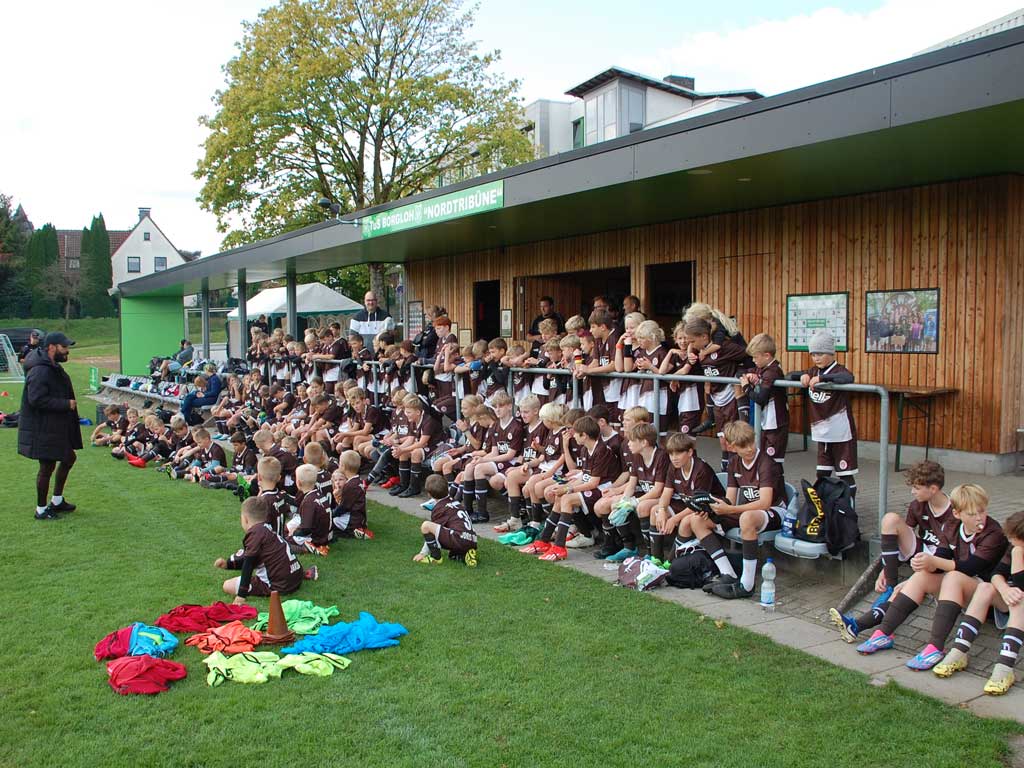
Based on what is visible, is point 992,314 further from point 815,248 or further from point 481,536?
point 481,536

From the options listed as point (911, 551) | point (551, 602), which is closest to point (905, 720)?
point (911, 551)

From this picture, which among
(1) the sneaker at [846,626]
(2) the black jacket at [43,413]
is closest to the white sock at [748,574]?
(1) the sneaker at [846,626]

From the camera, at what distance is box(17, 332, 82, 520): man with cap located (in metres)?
8.93

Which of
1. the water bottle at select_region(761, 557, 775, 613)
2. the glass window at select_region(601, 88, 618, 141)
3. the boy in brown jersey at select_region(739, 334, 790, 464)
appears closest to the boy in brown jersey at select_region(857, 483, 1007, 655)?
the water bottle at select_region(761, 557, 775, 613)

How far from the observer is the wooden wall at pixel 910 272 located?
8289mm

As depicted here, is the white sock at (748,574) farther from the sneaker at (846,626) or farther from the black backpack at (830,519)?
the sneaker at (846,626)

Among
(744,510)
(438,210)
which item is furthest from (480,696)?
(438,210)

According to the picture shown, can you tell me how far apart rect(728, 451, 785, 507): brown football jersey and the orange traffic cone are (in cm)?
342

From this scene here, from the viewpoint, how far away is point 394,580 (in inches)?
266

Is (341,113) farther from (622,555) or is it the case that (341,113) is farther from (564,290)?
(622,555)

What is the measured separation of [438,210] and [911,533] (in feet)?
25.2

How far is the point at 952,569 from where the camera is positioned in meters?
4.96

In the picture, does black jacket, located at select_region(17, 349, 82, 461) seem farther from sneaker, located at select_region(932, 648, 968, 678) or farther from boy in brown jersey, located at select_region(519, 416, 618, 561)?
sneaker, located at select_region(932, 648, 968, 678)

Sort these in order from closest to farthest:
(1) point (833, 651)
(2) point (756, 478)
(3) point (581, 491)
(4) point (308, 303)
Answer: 1. (1) point (833, 651)
2. (2) point (756, 478)
3. (3) point (581, 491)
4. (4) point (308, 303)
